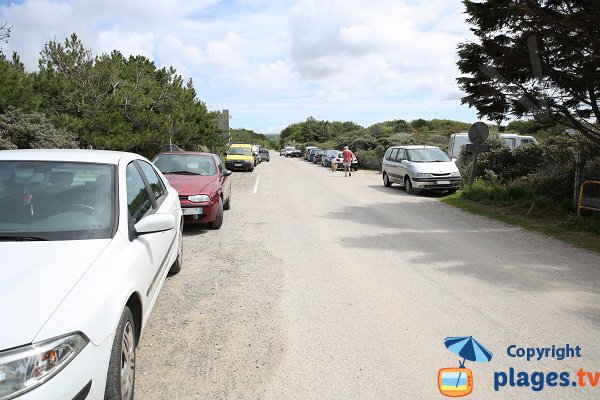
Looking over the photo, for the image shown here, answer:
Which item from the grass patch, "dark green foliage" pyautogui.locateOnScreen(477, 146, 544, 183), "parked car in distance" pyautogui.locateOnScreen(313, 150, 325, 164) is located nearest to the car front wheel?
the grass patch

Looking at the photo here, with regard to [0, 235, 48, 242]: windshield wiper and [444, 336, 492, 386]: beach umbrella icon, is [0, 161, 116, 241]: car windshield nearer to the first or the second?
[0, 235, 48, 242]: windshield wiper

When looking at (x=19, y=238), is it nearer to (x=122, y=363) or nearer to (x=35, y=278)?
(x=35, y=278)

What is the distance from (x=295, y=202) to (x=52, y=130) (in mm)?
7482

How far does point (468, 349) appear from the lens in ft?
12.4

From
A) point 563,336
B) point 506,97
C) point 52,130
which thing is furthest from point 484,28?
point 52,130

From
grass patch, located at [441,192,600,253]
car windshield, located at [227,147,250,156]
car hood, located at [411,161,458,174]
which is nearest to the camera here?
grass patch, located at [441,192,600,253]

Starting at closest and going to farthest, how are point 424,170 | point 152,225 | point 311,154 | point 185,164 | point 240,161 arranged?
point 152,225, point 185,164, point 424,170, point 240,161, point 311,154

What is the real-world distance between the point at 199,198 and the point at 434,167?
33.4ft

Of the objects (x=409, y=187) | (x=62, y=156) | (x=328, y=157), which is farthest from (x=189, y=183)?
(x=328, y=157)

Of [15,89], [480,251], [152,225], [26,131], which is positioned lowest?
[480,251]

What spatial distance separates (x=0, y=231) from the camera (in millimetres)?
3068

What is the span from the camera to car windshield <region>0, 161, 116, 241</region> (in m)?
3.12

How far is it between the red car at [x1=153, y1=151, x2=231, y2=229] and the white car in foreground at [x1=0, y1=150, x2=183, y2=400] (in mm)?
3714

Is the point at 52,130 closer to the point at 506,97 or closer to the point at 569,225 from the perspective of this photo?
the point at 506,97
